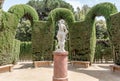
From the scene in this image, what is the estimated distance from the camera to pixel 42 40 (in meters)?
15.2

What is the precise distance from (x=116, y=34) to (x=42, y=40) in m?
5.48

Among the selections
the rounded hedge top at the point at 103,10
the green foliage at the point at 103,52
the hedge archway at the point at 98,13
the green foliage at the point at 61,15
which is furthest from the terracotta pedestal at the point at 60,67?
the green foliage at the point at 103,52

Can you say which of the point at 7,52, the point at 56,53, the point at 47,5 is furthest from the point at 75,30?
the point at 47,5

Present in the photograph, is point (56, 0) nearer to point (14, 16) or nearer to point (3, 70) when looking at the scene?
point (14, 16)

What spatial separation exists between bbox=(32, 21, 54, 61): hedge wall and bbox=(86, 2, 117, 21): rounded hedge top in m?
3.02

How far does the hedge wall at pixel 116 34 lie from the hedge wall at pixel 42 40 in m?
4.66

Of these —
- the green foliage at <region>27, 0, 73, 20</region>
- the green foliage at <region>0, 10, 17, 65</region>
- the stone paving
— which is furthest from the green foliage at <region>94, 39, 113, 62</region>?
the green foliage at <region>27, 0, 73, 20</region>

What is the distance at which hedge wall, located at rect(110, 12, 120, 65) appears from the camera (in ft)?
38.9

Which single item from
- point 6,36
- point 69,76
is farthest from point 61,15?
point 69,76

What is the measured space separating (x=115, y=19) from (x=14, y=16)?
6.10m

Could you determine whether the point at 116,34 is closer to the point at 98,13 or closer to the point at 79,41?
the point at 98,13

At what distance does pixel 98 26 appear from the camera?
29.7 meters

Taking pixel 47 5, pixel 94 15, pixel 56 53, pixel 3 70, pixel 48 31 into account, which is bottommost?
pixel 3 70

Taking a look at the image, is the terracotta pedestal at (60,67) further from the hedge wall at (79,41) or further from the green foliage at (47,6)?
the green foliage at (47,6)
